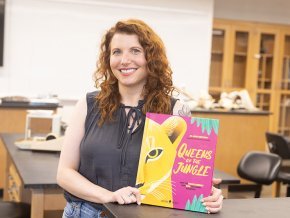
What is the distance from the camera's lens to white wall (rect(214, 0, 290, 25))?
22.0 feet

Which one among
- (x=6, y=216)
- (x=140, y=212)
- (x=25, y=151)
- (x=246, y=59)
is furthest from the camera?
(x=246, y=59)

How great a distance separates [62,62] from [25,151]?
315cm

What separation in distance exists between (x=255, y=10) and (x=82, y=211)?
5.95m

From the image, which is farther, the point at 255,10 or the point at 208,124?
the point at 255,10

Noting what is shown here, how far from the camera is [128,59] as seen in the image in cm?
148

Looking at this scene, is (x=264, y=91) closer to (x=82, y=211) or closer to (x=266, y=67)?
(x=266, y=67)

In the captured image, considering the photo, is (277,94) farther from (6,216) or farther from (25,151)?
(6,216)

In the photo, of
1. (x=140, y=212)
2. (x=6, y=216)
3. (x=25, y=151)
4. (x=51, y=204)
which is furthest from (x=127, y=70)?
(x=25, y=151)

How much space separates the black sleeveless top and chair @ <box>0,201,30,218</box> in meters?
0.79

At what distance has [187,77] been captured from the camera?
20.6 feet

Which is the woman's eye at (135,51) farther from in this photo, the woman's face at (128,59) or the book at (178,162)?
the book at (178,162)

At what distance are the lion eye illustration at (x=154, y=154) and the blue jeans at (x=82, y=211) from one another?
0.35 m

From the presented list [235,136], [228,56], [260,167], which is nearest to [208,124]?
[260,167]

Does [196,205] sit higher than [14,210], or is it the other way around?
[196,205]
